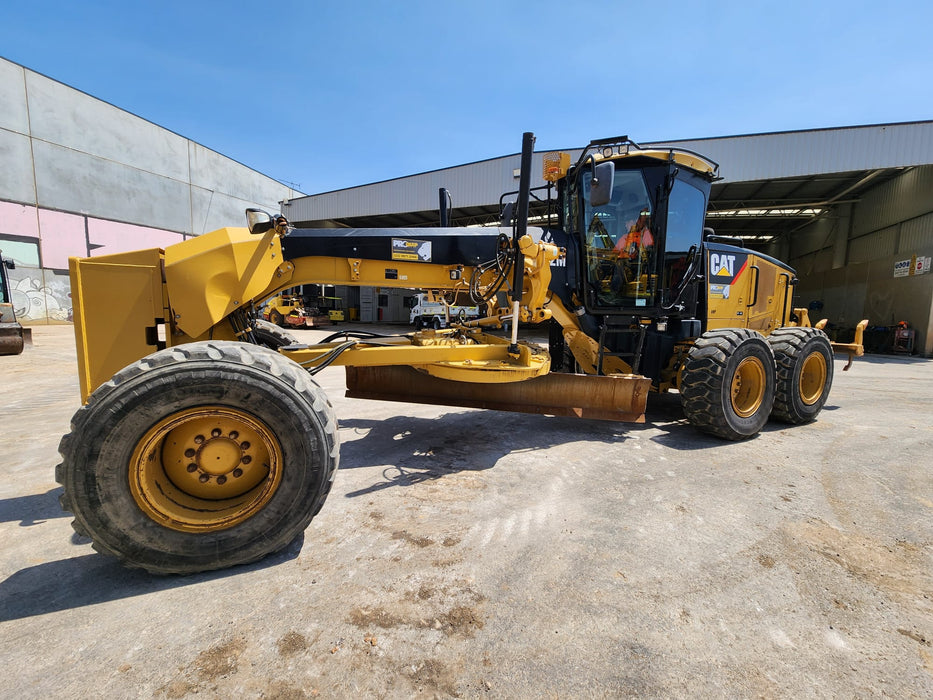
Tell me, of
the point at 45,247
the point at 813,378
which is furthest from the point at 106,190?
the point at 813,378

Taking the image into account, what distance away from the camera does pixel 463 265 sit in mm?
3824

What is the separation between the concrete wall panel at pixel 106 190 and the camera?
19.1 m

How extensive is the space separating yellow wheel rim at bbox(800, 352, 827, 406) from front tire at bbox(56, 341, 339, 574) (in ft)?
19.6

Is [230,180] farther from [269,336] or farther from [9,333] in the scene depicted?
[269,336]

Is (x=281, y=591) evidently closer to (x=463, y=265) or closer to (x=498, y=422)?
(x=463, y=265)

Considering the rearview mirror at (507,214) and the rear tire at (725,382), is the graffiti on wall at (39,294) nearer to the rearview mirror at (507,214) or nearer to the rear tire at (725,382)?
the rearview mirror at (507,214)

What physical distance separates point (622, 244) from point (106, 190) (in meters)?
26.9

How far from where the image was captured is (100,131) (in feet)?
67.7

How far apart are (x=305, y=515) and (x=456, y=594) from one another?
0.90 metres

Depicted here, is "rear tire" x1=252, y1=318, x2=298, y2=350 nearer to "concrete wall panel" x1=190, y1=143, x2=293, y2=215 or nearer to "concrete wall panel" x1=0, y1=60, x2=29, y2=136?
"concrete wall panel" x1=0, y1=60, x2=29, y2=136

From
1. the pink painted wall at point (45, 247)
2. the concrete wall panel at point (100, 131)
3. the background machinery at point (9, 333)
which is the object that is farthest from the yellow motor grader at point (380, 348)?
the concrete wall panel at point (100, 131)

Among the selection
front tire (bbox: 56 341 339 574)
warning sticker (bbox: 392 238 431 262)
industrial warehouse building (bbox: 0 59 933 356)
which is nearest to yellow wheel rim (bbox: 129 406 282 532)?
front tire (bbox: 56 341 339 574)

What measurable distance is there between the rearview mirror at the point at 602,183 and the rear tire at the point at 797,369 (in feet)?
10.6

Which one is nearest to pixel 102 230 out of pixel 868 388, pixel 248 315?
pixel 248 315
